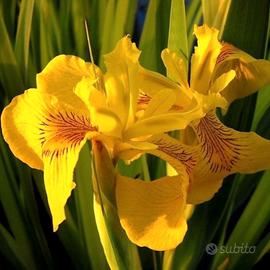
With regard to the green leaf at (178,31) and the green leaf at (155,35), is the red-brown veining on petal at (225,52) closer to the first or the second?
the green leaf at (178,31)

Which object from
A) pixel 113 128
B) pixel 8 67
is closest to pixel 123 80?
Answer: pixel 113 128

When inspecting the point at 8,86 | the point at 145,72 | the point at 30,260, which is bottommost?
the point at 30,260

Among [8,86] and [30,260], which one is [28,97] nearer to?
[8,86]

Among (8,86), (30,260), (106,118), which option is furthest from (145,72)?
(30,260)

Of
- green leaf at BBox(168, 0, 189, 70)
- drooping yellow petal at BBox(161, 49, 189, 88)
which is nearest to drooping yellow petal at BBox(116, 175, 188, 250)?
drooping yellow petal at BBox(161, 49, 189, 88)

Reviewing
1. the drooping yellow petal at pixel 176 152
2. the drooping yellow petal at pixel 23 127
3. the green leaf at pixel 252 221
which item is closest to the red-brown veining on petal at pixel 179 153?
the drooping yellow petal at pixel 176 152

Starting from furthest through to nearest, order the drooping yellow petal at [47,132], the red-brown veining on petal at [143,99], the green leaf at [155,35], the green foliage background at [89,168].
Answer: the green leaf at [155,35] → the green foliage background at [89,168] → the red-brown veining on petal at [143,99] → the drooping yellow petal at [47,132]

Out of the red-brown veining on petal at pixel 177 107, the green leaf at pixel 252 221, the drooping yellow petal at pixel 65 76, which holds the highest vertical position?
the drooping yellow petal at pixel 65 76

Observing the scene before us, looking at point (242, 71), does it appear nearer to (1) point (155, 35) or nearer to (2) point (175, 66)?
(2) point (175, 66)
